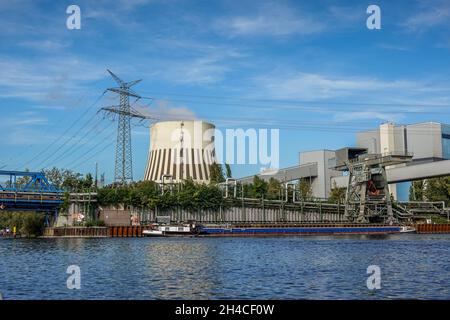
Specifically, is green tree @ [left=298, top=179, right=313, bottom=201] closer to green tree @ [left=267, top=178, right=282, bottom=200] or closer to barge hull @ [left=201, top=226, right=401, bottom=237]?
green tree @ [left=267, top=178, right=282, bottom=200]

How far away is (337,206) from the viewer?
150125 mm

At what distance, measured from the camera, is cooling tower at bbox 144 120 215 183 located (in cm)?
13912

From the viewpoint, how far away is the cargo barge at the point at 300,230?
383 feet

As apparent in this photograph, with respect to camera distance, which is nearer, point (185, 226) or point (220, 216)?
point (185, 226)

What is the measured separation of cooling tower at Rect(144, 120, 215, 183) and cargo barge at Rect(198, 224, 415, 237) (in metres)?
28.6

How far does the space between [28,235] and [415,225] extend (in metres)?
89.1

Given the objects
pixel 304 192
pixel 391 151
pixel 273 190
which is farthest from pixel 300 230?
pixel 391 151

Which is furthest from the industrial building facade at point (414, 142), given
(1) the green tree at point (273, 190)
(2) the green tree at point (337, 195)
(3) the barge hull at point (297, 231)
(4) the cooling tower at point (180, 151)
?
(4) the cooling tower at point (180, 151)

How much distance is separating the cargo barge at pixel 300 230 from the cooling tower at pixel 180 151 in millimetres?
28555

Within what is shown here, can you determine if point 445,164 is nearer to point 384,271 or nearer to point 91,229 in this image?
point 91,229

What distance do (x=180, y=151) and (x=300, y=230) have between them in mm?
36378

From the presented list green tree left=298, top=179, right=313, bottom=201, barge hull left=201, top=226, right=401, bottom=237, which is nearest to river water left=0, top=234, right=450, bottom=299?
barge hull left=201, top=226, right=401, bottom=237
